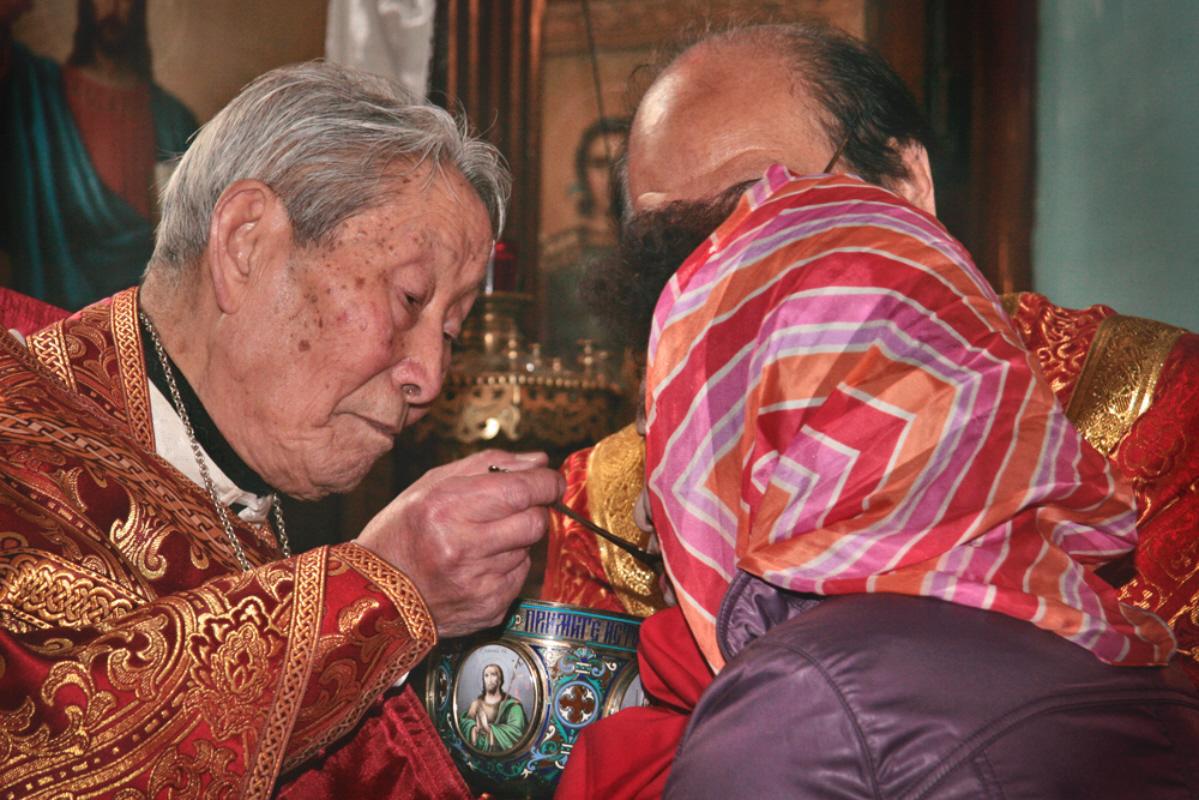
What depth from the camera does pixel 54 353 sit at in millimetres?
1514

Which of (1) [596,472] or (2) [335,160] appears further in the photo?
(1) [596,472]

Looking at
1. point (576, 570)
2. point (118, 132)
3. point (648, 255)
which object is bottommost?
point (576, 570)

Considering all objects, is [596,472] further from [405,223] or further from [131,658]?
[131,658]

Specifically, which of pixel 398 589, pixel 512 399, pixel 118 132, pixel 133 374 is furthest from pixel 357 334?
pixel 118 132

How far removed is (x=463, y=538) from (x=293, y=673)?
0.24 metres

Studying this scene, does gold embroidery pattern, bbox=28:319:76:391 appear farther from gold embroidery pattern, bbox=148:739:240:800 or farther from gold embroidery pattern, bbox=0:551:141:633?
gold embroidery pattern, bbox=148:739:240:800

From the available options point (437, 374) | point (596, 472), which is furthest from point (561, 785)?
point (596, 472)

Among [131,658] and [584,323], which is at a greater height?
[131,658]

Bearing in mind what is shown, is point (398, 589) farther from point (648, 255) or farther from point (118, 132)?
point (118, 132)

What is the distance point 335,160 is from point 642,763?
87 centimetres

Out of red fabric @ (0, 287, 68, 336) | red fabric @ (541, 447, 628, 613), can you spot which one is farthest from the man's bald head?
red fabric @ (0, 287, 68, 336)

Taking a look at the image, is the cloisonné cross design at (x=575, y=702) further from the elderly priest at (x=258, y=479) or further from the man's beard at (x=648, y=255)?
the man's beard at (x=648, y=255)

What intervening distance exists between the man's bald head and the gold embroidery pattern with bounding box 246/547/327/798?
70cm

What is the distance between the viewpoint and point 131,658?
1.07 m
